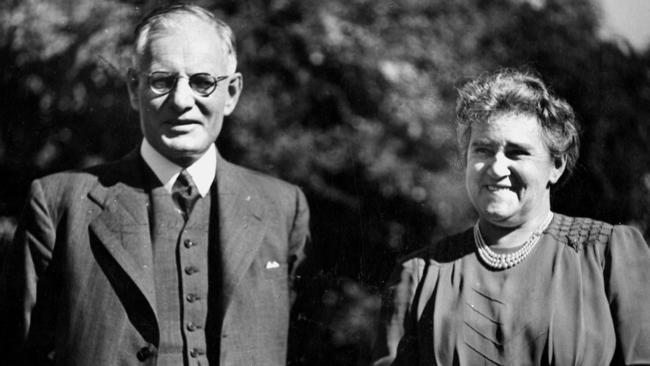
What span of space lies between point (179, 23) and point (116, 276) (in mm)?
855

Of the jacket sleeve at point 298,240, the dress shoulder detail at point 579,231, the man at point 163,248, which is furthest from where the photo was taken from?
the jacket sleeve at point 298,240

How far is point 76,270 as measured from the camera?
2.59 m

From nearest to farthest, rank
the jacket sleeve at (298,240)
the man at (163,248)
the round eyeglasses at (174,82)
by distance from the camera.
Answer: the man at (163,248)
the round eyeglasses at (174,82)
the jacket sleeve at (298,240)

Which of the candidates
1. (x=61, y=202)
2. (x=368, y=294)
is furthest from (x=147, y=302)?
(x=368, y=294)

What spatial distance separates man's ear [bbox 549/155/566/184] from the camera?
2.50 metres

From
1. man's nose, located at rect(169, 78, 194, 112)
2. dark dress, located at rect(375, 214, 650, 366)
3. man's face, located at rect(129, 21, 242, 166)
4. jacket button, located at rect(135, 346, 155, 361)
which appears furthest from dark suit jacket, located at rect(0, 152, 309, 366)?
dark dress, located at rect(375, 214, 650, 366)

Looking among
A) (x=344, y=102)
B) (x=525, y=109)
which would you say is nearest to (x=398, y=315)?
(x=525, y=109)

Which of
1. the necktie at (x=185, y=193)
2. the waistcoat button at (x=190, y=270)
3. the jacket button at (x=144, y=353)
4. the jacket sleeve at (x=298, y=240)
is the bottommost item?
the jacket button at (x=144, y=353)

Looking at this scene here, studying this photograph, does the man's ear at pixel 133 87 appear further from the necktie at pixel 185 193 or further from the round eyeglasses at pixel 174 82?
the necktie at pixel 185 193

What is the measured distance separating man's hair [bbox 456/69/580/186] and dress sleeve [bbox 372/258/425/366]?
0.41 metres

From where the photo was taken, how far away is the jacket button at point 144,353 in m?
2.50

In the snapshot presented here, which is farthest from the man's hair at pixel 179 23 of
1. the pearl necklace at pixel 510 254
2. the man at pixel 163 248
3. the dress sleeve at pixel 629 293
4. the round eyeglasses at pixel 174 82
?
the dress sleeve at pixel 629 293

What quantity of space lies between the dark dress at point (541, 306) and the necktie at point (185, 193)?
2.47ft

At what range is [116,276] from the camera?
258 cm
